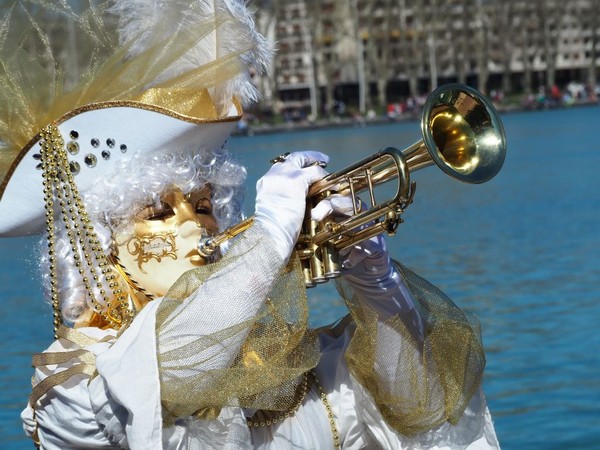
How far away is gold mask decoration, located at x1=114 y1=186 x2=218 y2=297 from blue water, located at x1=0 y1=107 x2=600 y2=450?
0.88 feet

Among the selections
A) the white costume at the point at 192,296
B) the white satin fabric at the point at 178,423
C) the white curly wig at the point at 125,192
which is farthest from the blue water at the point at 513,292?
the white satin fabric at the point at 178,423

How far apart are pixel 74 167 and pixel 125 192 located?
0.12 m

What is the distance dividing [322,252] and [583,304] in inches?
255

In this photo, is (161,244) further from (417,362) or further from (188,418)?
(417,362)

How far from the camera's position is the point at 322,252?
2.54 meters

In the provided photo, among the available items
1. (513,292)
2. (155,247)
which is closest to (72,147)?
(155,247)

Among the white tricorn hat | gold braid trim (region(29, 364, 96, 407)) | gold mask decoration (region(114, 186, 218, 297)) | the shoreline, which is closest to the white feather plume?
the white tricorn hat

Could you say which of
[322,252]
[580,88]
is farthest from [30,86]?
[580,88]

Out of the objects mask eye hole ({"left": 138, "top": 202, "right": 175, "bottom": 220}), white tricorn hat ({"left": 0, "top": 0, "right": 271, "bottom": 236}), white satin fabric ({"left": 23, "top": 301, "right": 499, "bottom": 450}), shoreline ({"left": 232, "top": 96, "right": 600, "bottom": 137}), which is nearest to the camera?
white satin fabric ({"left": 23, "top": 301, "right": 499, "bottom": 450})

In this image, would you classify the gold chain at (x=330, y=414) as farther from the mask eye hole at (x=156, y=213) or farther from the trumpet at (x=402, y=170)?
the mask eye hole at (x=156, y=213)

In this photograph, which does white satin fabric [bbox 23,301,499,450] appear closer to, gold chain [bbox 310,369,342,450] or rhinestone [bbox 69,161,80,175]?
gold chain [bbox 310,369,342,450]

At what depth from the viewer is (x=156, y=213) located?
8.91ft

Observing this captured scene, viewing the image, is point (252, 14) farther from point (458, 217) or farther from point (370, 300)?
point (458, 217)

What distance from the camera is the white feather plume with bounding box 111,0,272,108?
269 centimetres
